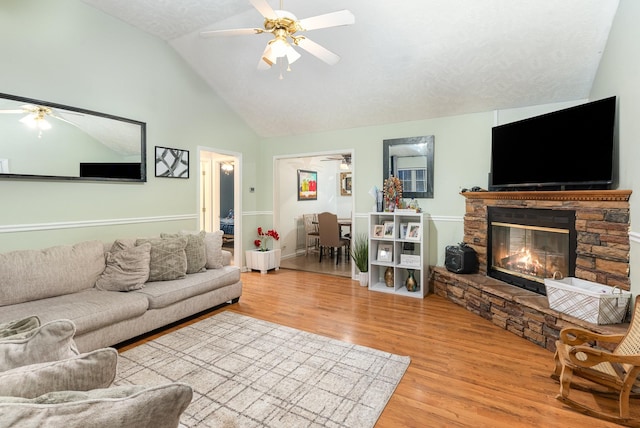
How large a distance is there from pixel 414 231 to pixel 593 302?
2.13 m

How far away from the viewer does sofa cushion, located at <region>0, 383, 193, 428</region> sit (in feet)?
1.88

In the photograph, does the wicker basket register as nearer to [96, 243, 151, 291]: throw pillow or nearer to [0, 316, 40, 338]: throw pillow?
[0, 316, 40, 338]: throw pillow

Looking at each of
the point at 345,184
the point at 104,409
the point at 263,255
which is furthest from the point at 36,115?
the point at 345,184

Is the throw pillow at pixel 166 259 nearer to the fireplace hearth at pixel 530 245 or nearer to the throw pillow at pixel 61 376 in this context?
the throw pillow at pixel 61 376

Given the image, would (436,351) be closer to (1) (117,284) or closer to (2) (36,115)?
(1) (117,284)

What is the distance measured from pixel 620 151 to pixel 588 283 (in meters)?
1.13

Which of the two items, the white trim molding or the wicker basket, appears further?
the white trim molding

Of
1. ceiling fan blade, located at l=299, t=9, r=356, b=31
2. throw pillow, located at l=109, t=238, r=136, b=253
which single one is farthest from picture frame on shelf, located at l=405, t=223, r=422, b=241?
throw pillow, located at l=109, t=238, r=136, b=253

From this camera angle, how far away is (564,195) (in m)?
2.93

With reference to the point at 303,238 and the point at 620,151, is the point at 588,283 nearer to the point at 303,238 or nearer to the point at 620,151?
the point at 620,151

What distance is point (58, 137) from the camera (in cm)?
313

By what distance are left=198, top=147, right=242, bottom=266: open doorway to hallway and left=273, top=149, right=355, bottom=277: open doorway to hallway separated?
714mm

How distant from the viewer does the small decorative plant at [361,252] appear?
4789 mm

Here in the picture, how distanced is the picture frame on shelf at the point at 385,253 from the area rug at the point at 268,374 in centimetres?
185
